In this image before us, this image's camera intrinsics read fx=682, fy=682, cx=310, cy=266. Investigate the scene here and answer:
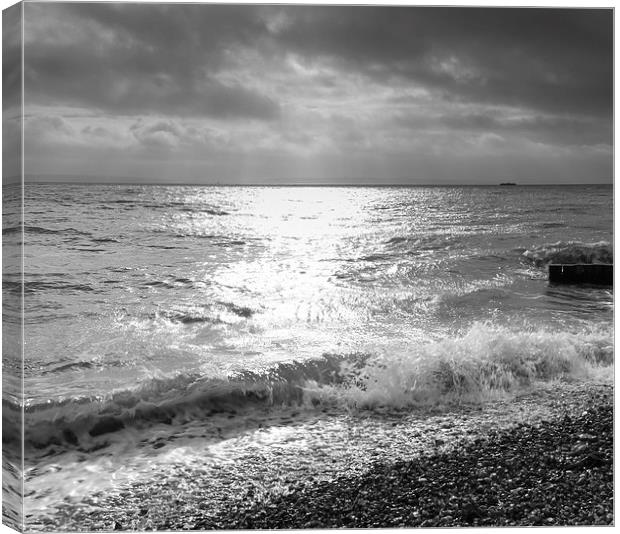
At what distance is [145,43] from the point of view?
3.35 metres

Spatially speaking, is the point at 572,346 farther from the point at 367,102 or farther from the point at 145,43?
the point at 145,43

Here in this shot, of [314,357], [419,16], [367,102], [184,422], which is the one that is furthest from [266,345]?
[419,16]

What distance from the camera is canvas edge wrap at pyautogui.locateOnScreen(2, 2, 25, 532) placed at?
315 cm

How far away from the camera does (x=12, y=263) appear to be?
10.4 feet

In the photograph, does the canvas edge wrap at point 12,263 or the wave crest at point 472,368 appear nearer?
the canvas edge wrap at point 12,263

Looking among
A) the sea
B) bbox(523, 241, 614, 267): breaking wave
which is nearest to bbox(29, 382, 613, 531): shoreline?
the sea

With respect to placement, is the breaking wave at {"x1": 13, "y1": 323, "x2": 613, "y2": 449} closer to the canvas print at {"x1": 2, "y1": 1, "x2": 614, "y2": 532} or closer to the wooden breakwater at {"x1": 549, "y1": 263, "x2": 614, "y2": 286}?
the canvas print at {"x1": 2, "y1": 1, "x2": 614, "y2": 532}

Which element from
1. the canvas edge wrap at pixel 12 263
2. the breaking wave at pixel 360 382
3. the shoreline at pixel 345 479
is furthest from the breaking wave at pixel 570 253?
the canvas edge wrap at pixel 12 263

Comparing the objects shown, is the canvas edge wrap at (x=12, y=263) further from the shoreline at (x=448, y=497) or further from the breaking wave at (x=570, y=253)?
the breaking wave at (x=570, y=253)

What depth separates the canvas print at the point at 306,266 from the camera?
3.17 metres

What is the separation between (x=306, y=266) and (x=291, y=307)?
9.2 inches

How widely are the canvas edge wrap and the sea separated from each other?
16 centimetres

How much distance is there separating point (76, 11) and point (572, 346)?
3181 mm

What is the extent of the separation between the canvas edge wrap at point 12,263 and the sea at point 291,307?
16cm
